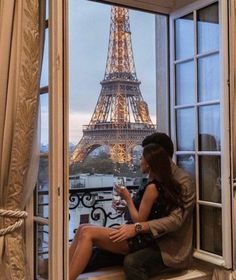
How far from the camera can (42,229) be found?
193 cm

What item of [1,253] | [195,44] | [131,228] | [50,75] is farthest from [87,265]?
[195,44]

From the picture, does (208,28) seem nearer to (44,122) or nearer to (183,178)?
(183,178)

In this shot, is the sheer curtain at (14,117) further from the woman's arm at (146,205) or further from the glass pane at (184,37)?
the glass pane at (184,37)

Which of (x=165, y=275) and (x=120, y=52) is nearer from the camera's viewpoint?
(x=165, y=275)

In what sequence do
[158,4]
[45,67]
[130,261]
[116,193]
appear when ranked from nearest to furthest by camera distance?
[45,67], [130,261], [158,4], [116,193]

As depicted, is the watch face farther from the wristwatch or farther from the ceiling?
the ceiling

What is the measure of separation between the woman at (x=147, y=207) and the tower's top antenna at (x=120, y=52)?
1.22 meters

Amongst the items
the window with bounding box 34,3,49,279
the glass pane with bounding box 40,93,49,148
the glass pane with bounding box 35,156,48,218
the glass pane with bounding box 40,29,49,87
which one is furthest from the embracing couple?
the glass pane with bounding box 40,29,49,87

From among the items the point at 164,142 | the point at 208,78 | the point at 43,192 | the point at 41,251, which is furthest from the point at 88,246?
the point at 208,78

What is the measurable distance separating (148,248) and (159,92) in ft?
4.53

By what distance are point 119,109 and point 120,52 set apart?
0.54 metres

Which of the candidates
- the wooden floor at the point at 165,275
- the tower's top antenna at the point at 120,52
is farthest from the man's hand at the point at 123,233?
the tower's top antenna at the point at 120,52

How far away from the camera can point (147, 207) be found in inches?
104

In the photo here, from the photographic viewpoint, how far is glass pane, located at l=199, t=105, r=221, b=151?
267cm
